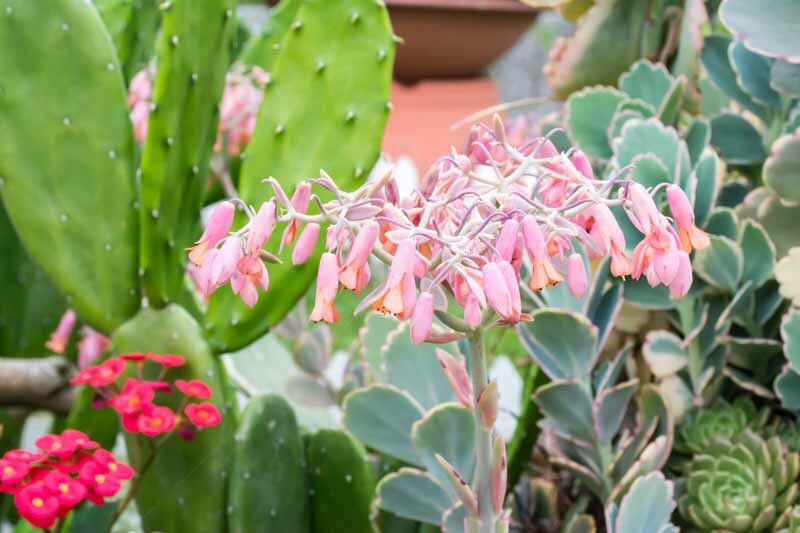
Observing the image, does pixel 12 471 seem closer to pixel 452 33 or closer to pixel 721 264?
pixel 721 264

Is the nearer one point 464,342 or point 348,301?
point 464,342

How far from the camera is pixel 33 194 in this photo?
3.15 ft

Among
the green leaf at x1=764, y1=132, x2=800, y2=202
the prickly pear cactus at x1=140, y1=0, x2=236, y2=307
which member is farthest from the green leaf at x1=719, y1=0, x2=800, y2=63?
the prickly pear cactus at x1=140, y1=0, x2=236, y2=307

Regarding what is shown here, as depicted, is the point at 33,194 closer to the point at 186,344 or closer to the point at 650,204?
the point at 186,344

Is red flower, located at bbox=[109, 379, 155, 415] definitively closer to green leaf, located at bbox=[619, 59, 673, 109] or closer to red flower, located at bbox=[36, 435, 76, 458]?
red flower, located at bbox=[36, 435, 76, 458]

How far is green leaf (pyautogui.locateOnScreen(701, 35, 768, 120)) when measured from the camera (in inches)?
40.3

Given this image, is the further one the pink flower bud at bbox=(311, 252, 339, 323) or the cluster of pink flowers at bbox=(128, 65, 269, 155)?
the cluster of pink flowers at bbox=(128, 65, 269, 155)

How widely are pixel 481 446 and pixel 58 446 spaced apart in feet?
1.22

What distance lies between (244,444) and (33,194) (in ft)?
0.99

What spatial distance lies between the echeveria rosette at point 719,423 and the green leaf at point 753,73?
276 mm

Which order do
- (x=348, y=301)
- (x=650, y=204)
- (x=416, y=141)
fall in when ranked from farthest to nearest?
(x=416, y=141)
(x=348, y=301)
(x=650, y=204)

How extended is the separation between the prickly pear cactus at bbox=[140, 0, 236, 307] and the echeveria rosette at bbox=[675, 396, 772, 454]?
0.49 meters

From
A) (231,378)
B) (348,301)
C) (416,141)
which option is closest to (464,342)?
(231,378)

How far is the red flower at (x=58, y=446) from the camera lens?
0.82 m
